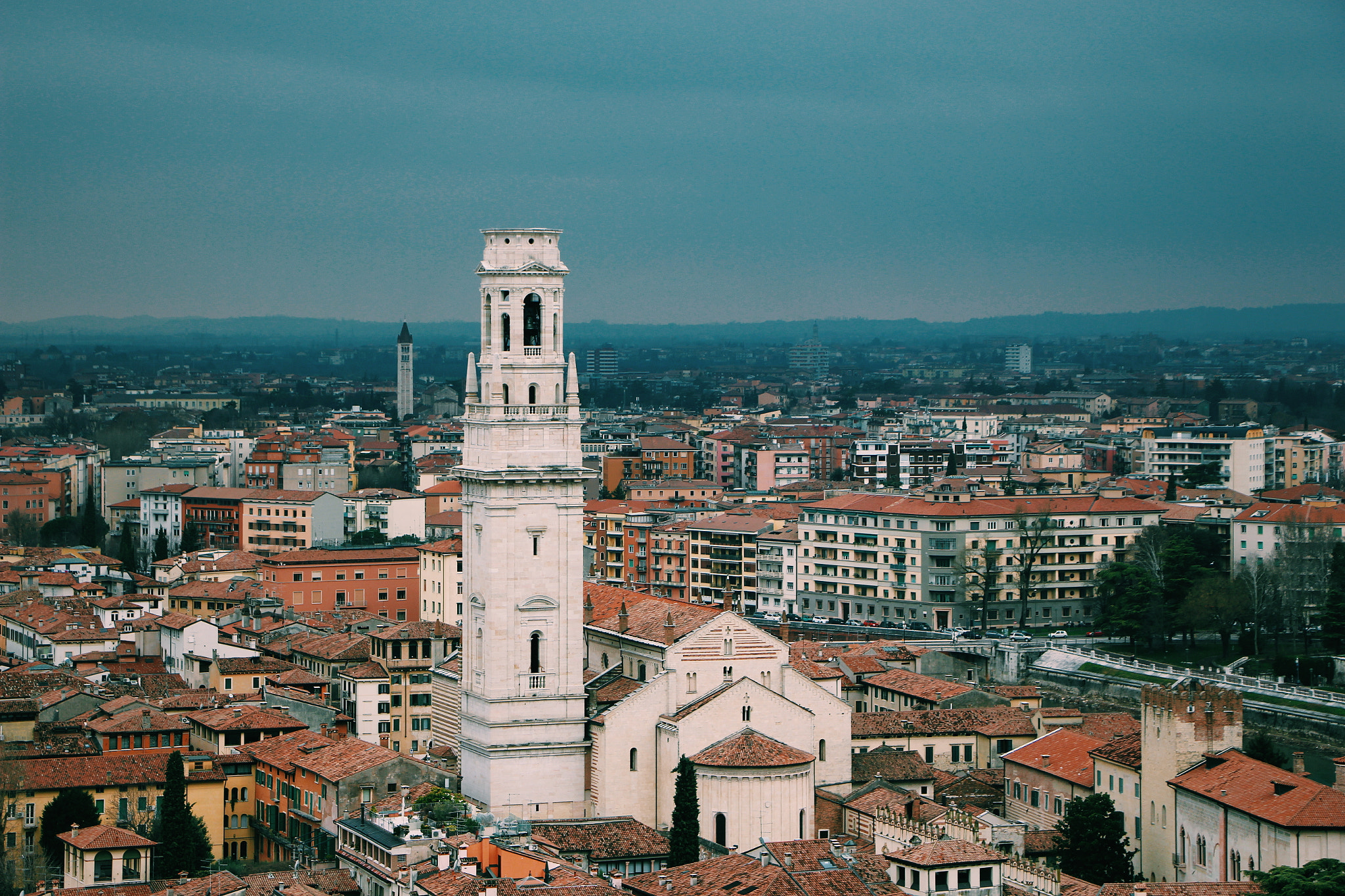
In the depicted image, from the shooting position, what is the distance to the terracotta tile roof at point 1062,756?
43344mm

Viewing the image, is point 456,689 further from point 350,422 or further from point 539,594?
point 350,422

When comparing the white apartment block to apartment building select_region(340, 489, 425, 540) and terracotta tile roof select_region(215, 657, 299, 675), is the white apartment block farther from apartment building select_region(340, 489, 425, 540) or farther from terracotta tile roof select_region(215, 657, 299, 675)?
terracotta tile roof select_region(215, 657, 299, 675)

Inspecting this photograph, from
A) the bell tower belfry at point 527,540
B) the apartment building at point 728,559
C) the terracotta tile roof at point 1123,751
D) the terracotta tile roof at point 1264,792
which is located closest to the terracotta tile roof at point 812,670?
the bell tower belfry at point 527,540

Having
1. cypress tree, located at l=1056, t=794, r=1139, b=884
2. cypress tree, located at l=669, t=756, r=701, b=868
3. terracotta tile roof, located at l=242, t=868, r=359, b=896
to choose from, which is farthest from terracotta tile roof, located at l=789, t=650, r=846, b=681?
terracotta tile roof, located at l=242, t=868, r=359, b=896

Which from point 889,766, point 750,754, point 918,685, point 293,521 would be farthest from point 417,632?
point 293,521

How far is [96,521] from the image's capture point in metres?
97.6

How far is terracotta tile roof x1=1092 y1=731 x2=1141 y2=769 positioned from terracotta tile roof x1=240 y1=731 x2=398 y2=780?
13897mm

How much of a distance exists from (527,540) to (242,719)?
34.5 ft

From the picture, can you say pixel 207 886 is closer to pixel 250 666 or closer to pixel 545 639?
pixel 545 639

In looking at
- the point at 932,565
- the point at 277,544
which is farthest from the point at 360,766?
the point at 277,544

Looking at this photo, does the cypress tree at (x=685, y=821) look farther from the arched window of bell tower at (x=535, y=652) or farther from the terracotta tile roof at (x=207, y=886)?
the terracotta tile roof at (x=207, y=886)

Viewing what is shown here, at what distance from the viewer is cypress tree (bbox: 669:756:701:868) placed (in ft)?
121

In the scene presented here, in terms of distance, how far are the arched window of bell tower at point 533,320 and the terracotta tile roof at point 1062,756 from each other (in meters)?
13.5

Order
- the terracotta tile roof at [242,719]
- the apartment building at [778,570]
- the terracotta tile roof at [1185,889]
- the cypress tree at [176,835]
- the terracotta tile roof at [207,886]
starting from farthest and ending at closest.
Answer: the apartment building at [778,570], the terracotta tile roof at [242,719], the cypress tree at [176,835], the terracotta tile roof at [207,886], the terracotta tile roof at [1185,889]
